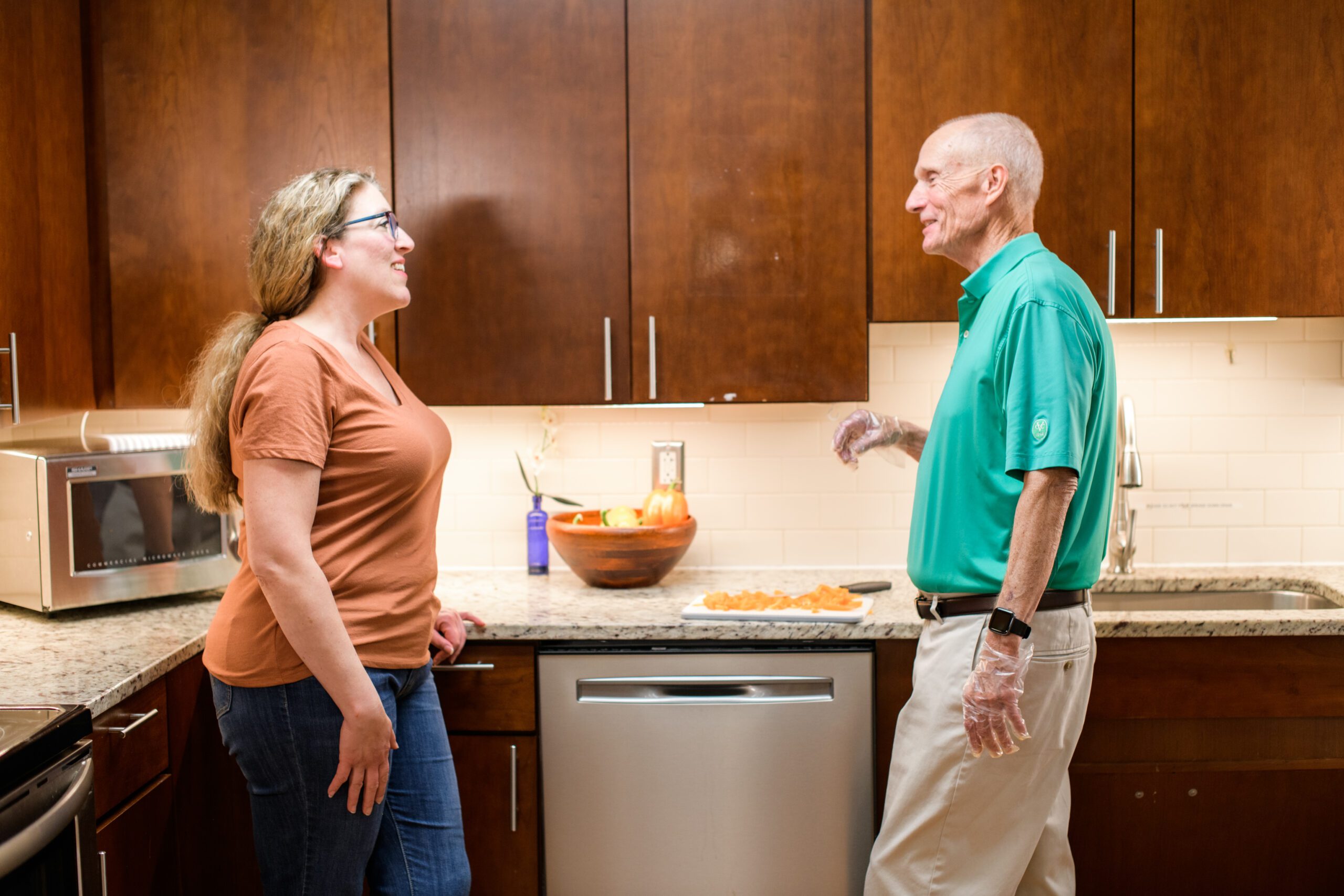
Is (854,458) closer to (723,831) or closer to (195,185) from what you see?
(723,831)

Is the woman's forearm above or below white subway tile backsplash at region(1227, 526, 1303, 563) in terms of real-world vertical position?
above

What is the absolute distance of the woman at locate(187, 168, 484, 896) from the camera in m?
1.40

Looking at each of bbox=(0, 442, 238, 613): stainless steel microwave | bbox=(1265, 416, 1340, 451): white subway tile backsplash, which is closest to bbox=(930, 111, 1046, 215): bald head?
bbox=(1265, 416, 1340, 451): white subway tile backsplash

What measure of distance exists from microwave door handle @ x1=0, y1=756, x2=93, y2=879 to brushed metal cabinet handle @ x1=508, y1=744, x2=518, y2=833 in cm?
79

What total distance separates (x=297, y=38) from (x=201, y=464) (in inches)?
45.0

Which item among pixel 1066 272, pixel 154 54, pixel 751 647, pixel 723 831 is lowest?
pixel 723 831

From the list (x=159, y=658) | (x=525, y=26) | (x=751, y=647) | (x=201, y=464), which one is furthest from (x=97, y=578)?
(x=525, y=26)

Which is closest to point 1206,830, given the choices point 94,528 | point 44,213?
point 94,528

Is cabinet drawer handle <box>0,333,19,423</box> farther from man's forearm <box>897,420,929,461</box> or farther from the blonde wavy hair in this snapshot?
man's forearm <box>897,420,929,461</box>

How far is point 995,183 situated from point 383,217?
0.97 m

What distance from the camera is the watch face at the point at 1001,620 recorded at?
146 cm

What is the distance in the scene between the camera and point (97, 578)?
202 centimetres

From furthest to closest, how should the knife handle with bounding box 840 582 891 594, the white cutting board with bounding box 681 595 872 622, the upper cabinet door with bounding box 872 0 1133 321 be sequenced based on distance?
1. the knife handle with bounding box 840 582 891 594
2. the upper cabinet door with bounding box 872 0 1133 321
3. the white cutting board with bounding box 681 595 872 622

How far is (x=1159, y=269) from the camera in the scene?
2.22 metres
